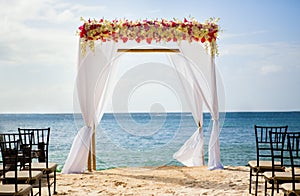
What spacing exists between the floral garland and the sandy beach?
75.2 inches

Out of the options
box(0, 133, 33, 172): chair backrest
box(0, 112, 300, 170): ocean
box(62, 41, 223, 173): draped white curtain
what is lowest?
box(0, 112, 300, 170): ocean

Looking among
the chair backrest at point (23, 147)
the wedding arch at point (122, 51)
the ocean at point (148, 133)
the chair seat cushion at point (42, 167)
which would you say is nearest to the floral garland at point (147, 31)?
the wedding arch at point (122, 51)

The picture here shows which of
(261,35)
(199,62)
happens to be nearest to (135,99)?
(261,35)

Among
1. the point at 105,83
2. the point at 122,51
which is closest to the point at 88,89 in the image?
the point at 105,83

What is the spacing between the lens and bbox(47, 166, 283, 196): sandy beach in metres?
5.80

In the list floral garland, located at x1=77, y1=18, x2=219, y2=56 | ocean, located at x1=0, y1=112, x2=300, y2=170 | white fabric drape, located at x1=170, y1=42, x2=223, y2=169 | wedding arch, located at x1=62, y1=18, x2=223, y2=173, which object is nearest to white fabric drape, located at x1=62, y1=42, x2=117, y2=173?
wedding arch, located at x1=62, y1=18, x2=223, y2=173

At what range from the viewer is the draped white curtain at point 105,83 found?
23.8ft

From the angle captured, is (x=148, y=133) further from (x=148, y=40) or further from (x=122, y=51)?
(x=148, y=40)

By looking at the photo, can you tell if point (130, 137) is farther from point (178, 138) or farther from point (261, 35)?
point (261, 35)

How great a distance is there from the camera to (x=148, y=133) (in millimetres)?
25469

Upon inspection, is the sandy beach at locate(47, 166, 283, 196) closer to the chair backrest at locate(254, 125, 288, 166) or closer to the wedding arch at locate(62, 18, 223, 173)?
the wedding arch at locate(62, 18, 223, 173)

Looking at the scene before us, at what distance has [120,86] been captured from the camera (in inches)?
874

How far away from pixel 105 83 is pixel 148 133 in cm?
1827

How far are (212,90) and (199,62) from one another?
1.63ft
